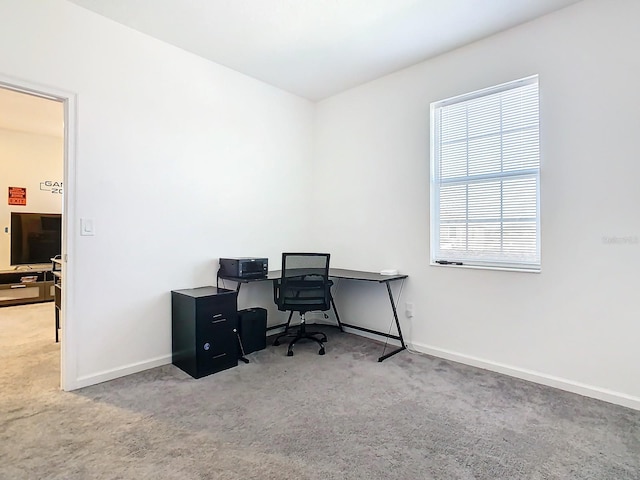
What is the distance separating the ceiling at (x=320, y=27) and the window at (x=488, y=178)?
1.75 ft

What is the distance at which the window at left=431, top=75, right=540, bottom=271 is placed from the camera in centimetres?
300

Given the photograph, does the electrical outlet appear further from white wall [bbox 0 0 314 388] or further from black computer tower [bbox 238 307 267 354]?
white wall [bbox 0 0 314 388]

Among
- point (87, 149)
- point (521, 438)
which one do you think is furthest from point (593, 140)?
point (87, 149)

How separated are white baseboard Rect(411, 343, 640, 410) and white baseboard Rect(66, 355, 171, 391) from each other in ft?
8.07

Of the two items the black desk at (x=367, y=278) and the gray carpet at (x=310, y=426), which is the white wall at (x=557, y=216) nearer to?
the black desk at (x=367, y=278)

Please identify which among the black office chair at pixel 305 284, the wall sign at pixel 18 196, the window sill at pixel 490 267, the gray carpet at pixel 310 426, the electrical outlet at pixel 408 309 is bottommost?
the gray carpet at pixel 310 426

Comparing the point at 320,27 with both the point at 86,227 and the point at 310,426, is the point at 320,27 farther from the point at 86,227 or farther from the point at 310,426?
the point at 310,426

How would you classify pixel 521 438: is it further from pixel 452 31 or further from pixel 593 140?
pixel 452 31

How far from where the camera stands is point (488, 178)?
325 cm

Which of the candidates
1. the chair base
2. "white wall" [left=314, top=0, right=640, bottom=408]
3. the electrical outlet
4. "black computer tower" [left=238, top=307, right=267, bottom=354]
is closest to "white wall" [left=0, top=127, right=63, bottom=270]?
"black computer tower" [left=238, top=307, right=267, bottom=354]

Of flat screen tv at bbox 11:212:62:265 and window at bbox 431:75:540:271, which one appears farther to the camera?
flat screen tv at bbox 11:212:62:265

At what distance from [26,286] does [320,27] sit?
19.8ft

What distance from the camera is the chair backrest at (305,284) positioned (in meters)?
3.53

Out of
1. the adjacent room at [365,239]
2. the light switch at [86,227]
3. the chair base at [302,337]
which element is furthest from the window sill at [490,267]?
the light switch at [86,227]
